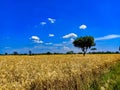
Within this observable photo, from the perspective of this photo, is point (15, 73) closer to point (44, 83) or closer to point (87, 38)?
point (44, 83)

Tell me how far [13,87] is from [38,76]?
200 cm

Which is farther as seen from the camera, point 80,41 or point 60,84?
point 80,41

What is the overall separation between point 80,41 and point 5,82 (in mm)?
94890

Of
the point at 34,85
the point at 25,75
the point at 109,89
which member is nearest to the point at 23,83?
the point at 34,85

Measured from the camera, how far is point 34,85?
29.6ft

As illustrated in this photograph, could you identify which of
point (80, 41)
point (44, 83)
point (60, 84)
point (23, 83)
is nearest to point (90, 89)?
point (60, 84)

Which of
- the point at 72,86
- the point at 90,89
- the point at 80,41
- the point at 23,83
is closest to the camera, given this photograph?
the point at 23,83

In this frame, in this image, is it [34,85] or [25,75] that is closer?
[34,85]

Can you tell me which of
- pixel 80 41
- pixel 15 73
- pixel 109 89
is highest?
pixel 80 41

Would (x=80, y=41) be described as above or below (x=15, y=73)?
above

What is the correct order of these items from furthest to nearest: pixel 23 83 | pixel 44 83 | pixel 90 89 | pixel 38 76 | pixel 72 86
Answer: pixel 90 89 → pixel 72 86 → pixel 38 76 → pixel 44 83 → pixel 23 83

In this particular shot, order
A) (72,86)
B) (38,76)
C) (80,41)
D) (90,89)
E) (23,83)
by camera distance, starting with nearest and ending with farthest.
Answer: (23,83) < (38,76) < (72,86) < (90,89) < (80,41)

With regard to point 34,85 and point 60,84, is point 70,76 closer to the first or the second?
point 60,84

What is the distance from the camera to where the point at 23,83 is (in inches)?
348
